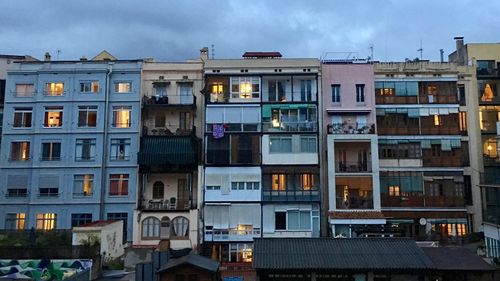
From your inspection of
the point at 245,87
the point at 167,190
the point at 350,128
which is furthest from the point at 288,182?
the point at 167,190

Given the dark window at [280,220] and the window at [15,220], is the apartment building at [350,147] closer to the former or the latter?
the dark window at [280,220]

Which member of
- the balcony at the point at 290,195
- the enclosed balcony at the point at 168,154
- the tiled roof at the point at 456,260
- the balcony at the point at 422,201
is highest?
the enclosed balcony at the point at 168,154

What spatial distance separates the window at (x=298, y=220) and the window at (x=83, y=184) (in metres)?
19.9

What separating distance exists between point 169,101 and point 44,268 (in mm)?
20641

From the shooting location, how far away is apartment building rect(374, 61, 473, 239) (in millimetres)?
47188

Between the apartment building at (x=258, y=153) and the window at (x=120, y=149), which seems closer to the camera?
the apartment building at (x=258, y=153)

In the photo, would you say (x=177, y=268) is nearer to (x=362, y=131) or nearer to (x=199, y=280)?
(x=199, y=280)

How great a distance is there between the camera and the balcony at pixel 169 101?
49.1 m

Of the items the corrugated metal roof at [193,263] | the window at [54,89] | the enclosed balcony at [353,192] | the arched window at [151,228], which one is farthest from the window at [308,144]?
the window at [54,89]

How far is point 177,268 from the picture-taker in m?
29.7

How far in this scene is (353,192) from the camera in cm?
4850

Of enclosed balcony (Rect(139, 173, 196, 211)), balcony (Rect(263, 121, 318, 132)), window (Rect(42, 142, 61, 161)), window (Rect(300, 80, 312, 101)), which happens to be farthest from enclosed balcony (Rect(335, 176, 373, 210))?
window (Rect(42, 142, 61, 161))

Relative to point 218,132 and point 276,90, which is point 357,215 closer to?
point 276,90

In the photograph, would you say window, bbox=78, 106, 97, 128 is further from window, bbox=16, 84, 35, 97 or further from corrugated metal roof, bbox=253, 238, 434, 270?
corrugated metal roof, bbox=253, 238, 434, 270
